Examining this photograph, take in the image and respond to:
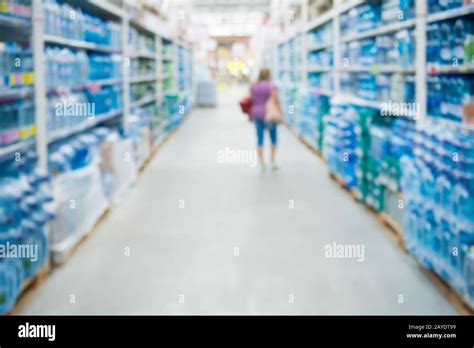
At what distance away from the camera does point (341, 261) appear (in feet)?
14.8

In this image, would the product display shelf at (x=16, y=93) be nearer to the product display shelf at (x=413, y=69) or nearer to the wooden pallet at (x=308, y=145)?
the product display shelf at (x=413, y=69)

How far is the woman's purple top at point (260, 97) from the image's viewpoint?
883 centimetres

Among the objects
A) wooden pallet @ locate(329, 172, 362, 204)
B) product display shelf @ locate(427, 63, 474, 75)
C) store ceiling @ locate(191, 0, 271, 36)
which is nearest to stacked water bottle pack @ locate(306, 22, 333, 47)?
A: wooden pallet @ locate(329, 172, 362, 204)

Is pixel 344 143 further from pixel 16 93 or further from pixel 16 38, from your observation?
pixel 16 93

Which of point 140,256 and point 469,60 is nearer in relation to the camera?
point 469,60

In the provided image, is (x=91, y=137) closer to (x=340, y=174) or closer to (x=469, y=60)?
(x=340, y=174)

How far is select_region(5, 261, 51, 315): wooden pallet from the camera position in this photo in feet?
12.2

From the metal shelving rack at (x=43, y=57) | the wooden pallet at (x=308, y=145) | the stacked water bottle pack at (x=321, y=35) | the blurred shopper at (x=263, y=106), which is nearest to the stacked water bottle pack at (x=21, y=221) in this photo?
the metal shelving rack at (x=43, y=57)

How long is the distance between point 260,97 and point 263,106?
15 centimetres

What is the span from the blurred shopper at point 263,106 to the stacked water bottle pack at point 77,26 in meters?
2.22

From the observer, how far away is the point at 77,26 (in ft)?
19.1

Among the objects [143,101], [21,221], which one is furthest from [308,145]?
[21,221]
